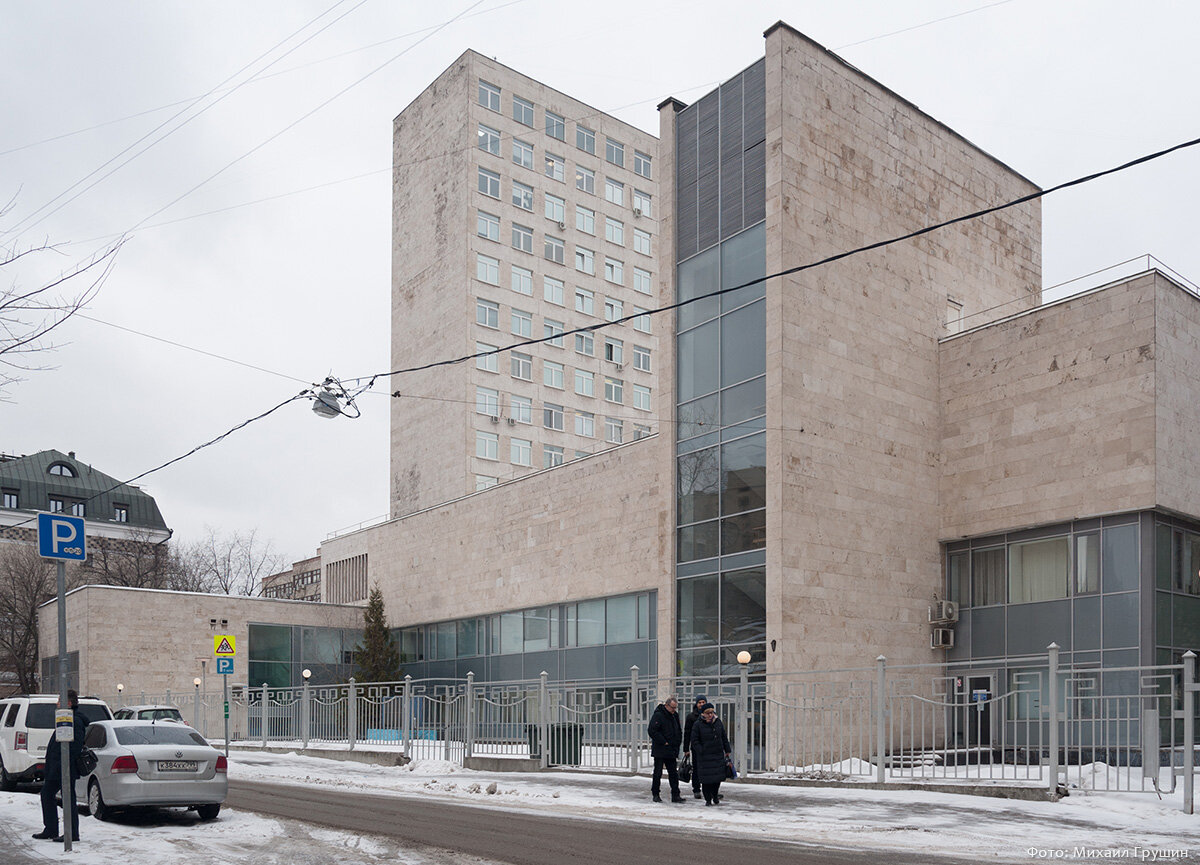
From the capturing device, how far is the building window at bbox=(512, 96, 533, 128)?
204 ft

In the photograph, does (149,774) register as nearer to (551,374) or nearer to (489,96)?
(551,374)

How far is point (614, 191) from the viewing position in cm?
6769

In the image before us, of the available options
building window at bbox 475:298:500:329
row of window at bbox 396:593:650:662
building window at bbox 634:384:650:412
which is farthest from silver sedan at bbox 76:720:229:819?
building window at bbox 634:384:650:412

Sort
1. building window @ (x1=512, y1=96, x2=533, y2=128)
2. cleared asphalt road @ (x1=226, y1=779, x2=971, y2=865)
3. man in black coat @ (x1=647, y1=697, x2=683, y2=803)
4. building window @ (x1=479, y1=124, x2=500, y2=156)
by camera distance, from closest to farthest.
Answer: cleared asphalt road @ (x1=226, y1=779, x2=971, y2=865), man in black coat @ (x1=647, y1=697, x2=683, y2=803), building window @ (x1=479, y1=124, x2=500, y2=156), building window @ (x1=512, y1=96, x2=533, y2=128)

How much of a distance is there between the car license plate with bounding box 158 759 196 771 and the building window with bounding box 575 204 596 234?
2052 inches

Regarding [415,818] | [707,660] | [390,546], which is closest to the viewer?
[415,818]

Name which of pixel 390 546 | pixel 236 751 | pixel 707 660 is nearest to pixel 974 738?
pixel 707 660

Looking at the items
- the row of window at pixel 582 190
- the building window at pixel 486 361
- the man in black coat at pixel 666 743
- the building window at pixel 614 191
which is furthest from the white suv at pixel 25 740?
the building window at pixel 614 191

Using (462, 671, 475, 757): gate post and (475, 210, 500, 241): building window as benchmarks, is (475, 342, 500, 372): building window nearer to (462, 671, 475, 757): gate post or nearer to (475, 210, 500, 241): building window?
(475, 210, 500, 241): building window

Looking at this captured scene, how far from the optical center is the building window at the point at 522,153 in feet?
202

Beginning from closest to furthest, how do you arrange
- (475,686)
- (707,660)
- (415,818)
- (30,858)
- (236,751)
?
(30,858) → (415,818) → (475,686) → (707,660) → (236,751)

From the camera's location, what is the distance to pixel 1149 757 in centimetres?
1708

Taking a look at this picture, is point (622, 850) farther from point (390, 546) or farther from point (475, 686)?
point (390, 546)

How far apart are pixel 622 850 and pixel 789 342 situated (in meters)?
17.1
